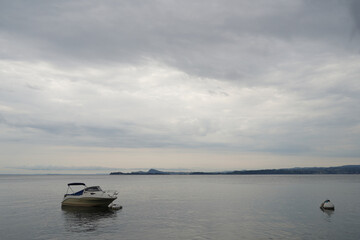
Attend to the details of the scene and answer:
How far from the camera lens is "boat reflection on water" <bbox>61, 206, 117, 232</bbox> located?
1483 inches

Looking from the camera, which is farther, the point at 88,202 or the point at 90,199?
the point at 88,202

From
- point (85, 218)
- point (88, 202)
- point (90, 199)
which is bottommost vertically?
point (85, 218)

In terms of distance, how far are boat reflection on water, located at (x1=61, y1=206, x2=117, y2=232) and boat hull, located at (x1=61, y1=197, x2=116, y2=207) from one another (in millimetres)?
748

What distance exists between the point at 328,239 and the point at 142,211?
99.2ft

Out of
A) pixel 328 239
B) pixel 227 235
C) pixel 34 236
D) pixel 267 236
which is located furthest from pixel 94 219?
pixel 328 239

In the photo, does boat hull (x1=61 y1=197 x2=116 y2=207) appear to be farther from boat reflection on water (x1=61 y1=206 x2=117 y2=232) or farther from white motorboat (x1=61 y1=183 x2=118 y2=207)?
boat reflection on water (x1=61 y1=206 x2=117 y2=232)

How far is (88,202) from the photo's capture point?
53781 mm

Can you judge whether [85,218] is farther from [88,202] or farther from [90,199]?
[88,202]

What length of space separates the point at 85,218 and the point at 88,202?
30.1 feet

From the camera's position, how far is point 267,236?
30844mm

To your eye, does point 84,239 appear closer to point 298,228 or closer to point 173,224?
point 173,224

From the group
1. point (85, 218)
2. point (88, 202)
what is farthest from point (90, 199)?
point (85, 218)

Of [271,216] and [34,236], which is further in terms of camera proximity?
[271,216]

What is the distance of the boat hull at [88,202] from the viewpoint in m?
52.7
